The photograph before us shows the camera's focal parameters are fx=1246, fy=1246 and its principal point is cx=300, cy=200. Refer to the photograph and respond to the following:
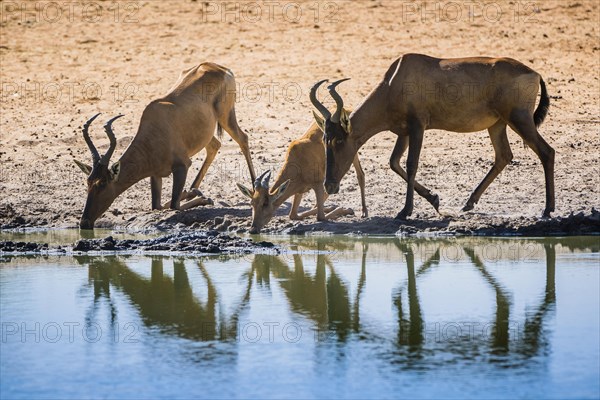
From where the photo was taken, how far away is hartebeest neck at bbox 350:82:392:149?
15.5m

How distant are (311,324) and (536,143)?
6.39 metres

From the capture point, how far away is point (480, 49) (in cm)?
2300

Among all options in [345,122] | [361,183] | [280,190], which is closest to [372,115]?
[345,122]

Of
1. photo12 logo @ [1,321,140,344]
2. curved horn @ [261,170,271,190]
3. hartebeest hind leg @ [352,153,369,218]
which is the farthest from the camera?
hartebeest hind leg @ [352,153,369,218]

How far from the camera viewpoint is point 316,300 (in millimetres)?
10742

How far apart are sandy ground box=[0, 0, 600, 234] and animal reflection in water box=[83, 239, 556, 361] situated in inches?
113

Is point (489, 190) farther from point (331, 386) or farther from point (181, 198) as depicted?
point (331, 386)

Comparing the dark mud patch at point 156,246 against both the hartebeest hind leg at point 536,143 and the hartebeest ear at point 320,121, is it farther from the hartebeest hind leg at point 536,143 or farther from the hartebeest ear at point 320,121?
the hartebeest hind leg at point 536,143

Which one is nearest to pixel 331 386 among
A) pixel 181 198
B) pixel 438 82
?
pixel 438 82

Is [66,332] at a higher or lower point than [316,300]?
lower

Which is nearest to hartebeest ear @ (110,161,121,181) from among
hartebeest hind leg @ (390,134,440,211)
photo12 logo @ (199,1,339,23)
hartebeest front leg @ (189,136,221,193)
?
hartebeest front leg @ (189,136,221,193)

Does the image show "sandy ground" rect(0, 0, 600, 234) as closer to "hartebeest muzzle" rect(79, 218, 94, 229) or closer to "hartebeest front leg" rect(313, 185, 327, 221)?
"hartebeest front leg" rect(313, 185, 327, 221)

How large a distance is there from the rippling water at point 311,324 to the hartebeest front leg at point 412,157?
171 centimetres

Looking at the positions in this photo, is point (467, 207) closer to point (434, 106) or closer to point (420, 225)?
point (420, 225)
